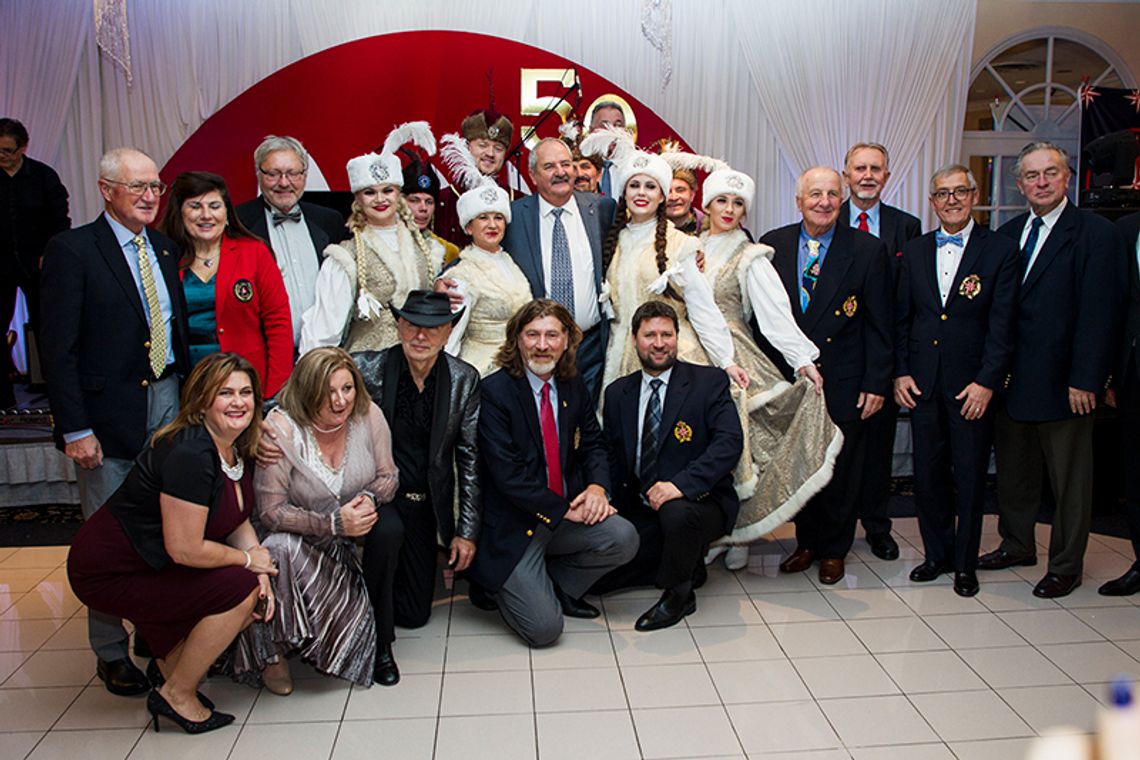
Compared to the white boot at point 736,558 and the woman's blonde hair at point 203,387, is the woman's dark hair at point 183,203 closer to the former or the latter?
the woman's blonde hair at point 203,387

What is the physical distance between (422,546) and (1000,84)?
6.78 metres

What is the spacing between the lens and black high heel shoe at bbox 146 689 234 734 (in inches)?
120

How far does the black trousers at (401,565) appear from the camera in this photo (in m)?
3.49

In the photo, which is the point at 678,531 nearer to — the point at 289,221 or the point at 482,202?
the point at 482,202

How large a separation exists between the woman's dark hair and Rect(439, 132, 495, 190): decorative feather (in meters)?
1.20

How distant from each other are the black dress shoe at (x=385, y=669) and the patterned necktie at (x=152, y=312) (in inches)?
48.3

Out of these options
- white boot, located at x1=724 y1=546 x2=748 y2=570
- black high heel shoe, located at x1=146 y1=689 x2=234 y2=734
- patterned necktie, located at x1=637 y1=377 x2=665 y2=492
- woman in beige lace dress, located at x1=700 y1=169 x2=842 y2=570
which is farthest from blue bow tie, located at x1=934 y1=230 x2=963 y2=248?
black high heel shoe, located at x1=146 y1=689 x2=234 y2=734

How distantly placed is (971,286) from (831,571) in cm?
133

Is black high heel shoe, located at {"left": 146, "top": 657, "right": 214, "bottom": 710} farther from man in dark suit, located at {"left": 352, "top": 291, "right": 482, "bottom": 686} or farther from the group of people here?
man in dark suit, located at {"left": 352, "top": 291, "right": 482, "bottom": 686}

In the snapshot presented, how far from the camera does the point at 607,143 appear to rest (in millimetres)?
4754

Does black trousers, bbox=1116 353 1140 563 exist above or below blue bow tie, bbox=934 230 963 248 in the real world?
below

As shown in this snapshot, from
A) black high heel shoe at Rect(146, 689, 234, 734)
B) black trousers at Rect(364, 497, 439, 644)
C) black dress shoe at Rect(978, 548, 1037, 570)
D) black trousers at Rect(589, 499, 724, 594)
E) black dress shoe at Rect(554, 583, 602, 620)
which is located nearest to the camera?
black high heel shoe at Rect(146, 689, 234, 734)

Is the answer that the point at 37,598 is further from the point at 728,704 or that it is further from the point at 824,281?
the point at 824,281

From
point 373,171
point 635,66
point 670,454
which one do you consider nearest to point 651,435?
point 670,454
